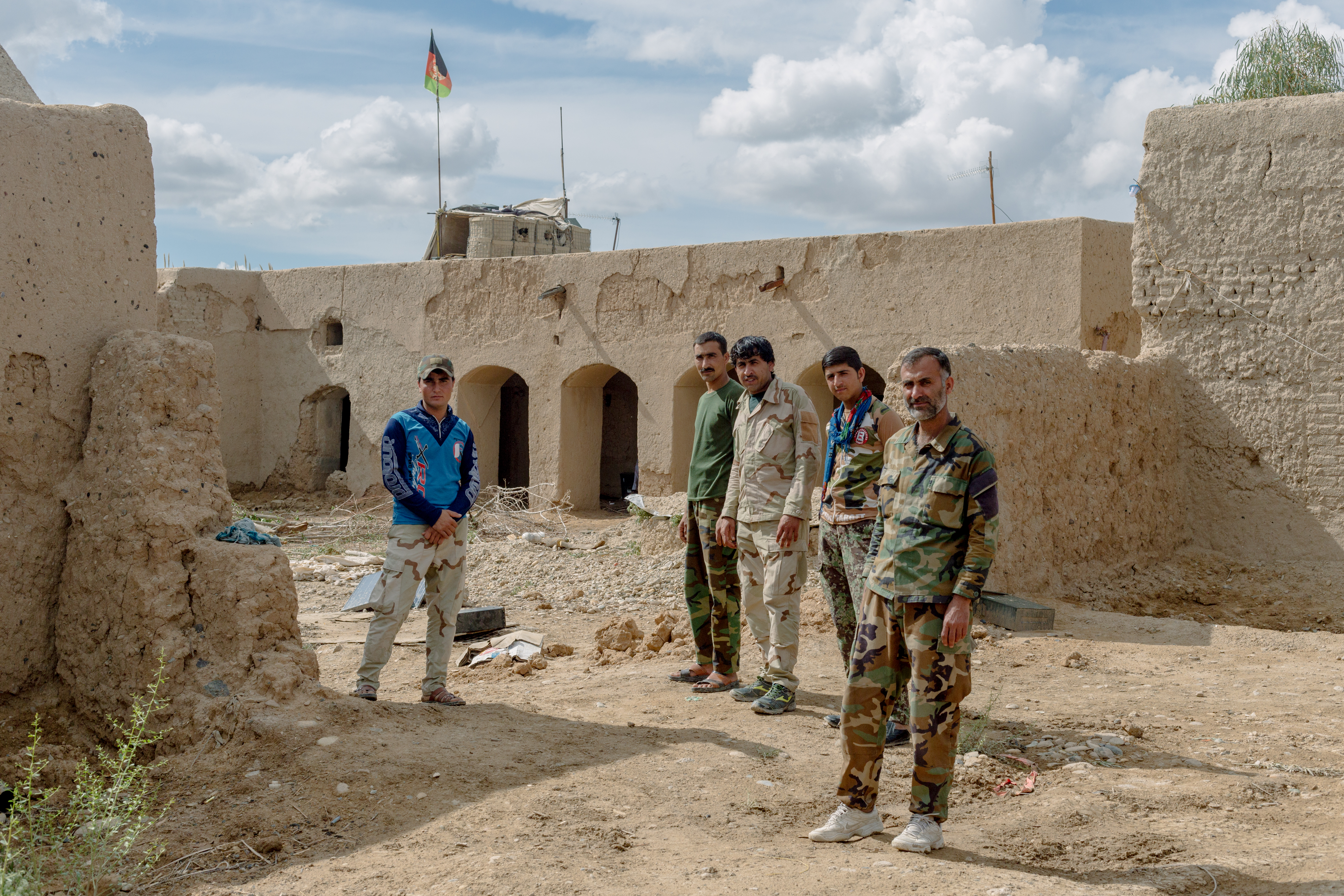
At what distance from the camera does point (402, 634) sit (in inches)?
299

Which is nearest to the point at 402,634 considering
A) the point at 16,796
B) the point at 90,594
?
the point at 90,594

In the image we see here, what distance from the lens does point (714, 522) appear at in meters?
5.56

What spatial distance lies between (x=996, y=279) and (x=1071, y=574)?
11.5 ft

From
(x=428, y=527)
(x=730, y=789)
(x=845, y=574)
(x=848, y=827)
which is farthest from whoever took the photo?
(x=428, y=527)

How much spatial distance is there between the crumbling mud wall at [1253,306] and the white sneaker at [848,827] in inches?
257

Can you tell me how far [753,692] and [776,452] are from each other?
1205 millimetres

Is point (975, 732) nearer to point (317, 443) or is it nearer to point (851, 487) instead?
point (851, 487)

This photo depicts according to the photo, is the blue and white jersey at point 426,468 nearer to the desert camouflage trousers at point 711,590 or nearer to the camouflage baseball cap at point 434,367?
the camouflage baseball cap at point 434,367

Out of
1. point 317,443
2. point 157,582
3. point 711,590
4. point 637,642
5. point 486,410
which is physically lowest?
point 637,642

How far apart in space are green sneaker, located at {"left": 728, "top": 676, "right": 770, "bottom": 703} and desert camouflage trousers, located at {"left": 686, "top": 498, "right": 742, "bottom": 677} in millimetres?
225

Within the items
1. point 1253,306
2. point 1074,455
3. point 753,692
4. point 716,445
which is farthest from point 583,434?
point 753,692

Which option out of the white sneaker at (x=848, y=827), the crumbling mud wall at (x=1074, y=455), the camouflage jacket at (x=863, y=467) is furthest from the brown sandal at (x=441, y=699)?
the crumbling mud wall at (x=1074, y=455)

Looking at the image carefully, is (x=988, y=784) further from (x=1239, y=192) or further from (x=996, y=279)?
(x=996, y=279)

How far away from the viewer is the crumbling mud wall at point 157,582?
14.9 ft
